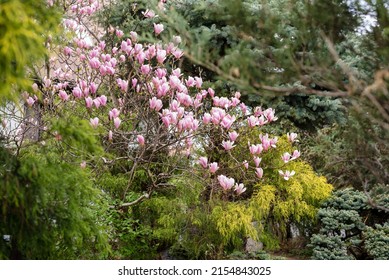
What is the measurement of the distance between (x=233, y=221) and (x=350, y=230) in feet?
3.99

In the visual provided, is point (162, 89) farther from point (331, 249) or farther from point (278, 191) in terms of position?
point (331, 249)

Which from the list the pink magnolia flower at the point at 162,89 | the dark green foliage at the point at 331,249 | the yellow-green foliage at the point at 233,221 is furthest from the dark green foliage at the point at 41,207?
the dark green foliage at the point at 331,249

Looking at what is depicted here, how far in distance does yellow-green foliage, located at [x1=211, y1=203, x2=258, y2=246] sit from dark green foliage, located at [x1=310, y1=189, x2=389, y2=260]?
27.0 inches

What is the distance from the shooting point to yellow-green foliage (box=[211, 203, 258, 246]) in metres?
4.43

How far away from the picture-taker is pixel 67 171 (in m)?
3.09

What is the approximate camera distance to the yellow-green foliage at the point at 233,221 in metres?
4.43

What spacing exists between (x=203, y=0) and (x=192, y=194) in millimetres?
2188

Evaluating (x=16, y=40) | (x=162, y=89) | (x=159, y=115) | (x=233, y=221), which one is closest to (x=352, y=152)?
(x=162, y=89)

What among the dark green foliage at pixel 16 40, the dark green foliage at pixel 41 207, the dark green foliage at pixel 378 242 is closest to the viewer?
the dark green foliage at pixel 16 40

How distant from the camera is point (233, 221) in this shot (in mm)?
4434

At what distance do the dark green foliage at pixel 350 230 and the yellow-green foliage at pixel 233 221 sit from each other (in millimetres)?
686

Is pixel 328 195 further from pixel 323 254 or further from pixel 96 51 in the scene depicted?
pixel 96 51

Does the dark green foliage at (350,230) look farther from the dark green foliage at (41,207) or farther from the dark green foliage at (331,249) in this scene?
the dark green foliage at (41,207)

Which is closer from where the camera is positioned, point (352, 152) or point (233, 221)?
point (352, 152)
